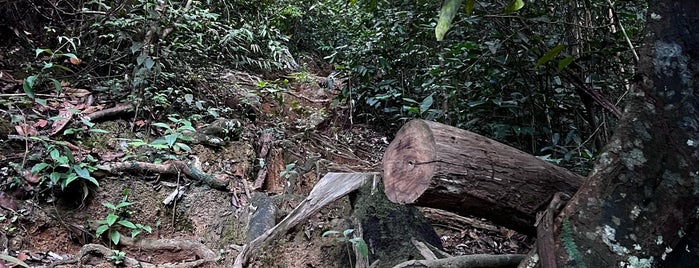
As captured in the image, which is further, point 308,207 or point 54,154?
point 54,154

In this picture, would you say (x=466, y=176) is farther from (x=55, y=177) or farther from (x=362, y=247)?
(x=55, y=177)

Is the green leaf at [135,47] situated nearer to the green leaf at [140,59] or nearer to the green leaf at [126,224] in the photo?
the green leaf at [140,59]

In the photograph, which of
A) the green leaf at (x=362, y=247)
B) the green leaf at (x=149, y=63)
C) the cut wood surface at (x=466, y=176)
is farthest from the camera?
the green leaf at (x=149, y=63)

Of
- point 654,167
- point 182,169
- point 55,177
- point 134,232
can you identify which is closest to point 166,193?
point 182,169

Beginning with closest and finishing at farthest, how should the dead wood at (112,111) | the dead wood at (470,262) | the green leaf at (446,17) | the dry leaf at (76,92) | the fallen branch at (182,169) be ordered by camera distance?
the green leaf at (446,17)
the dead wood at (470,262)
the fallen branch at (182,169)
the dead wood at (112,111)
the dry leaf at (76,92)

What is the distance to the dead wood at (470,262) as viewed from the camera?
1.90 meters

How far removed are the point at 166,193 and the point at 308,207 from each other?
1206 millimetres

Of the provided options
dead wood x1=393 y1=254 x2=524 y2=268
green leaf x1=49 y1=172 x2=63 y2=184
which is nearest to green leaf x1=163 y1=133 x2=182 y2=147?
green leaf x1=49 y1=172 x2=63 y2=184

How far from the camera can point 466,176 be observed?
62.7 inches

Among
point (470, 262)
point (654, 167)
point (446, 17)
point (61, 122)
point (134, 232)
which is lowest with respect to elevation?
point (134, 232)

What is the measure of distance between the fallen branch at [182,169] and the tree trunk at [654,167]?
2.48 meters

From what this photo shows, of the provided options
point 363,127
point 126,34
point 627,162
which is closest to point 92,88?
point 126,34

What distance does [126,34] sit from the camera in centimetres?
426

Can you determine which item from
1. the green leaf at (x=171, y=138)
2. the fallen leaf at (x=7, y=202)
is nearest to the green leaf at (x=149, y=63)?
the green leaf at (x=171, y=138)
